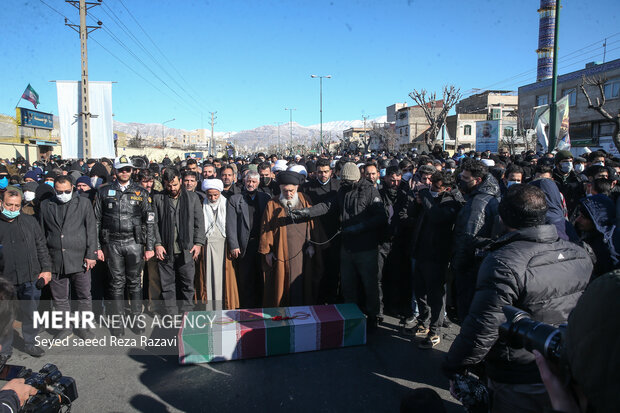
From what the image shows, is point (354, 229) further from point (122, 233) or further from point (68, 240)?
point (68, 240)

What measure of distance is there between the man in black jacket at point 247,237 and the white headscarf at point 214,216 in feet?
0.48

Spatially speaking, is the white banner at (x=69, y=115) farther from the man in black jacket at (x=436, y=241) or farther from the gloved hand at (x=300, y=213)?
the man in black jacket at (x=436, y=241)

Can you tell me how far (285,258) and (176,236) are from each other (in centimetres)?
149

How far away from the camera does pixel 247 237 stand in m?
5.31

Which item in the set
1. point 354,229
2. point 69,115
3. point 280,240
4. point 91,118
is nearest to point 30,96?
point 69,115

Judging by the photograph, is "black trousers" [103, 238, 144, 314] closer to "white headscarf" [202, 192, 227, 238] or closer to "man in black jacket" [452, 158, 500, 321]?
"white headscarf" [202, 192, 227, 238]

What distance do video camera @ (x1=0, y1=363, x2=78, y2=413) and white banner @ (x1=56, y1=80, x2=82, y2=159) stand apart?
1113 centimetres

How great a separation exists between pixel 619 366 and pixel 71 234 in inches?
210

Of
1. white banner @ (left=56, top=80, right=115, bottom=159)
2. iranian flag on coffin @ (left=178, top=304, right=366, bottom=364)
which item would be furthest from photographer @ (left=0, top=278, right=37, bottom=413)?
white banner @ (left=56, top=80, right=115, bottom=159)

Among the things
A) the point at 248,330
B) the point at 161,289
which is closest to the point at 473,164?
the point at 248,330

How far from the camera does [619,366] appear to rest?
2.59ft

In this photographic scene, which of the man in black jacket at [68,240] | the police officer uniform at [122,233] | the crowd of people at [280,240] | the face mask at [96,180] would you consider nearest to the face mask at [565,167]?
A: the crowd of people at [280,240]

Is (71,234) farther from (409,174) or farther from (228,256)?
(409,174)

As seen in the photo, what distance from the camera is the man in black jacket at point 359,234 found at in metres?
4.86
